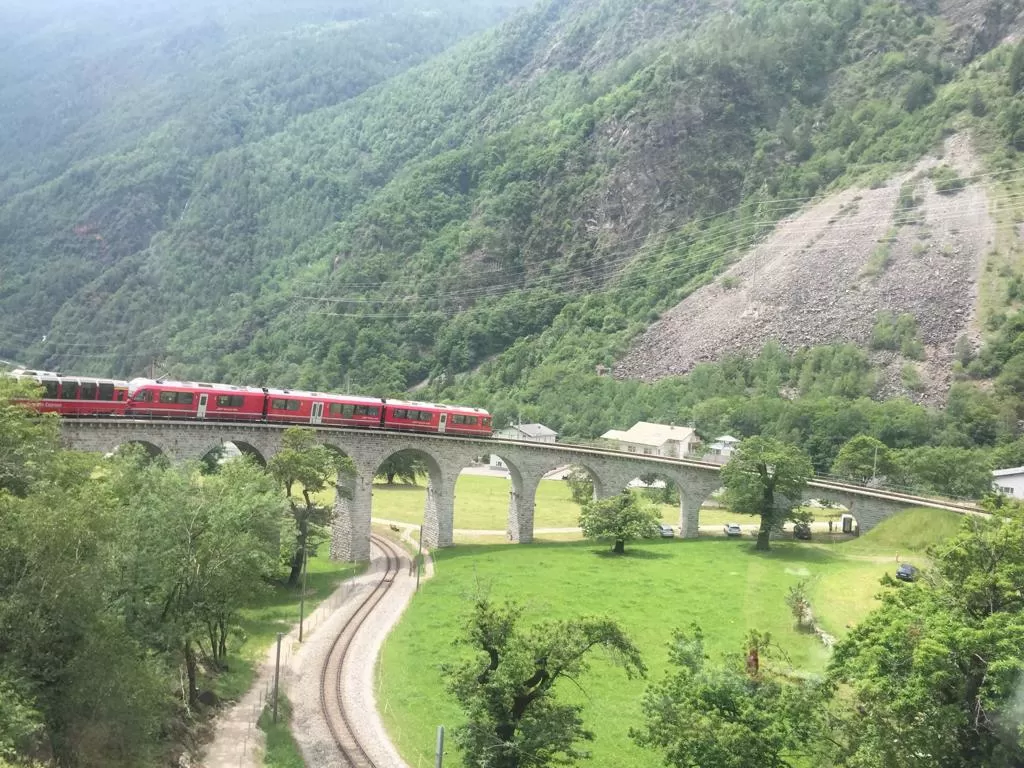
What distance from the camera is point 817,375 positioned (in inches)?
3912

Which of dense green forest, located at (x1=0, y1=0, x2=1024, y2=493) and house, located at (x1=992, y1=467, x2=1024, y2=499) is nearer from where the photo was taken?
house, located at (x1=992, y1=467, x2=1024, y2=499)

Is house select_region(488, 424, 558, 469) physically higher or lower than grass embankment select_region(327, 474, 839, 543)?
higher

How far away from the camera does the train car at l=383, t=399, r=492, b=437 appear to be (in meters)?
56.7

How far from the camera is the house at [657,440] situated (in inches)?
3497

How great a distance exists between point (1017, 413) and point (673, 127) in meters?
94.8

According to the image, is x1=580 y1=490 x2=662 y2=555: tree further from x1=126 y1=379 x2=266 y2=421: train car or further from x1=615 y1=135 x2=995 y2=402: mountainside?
x1=615 y1=135 x2=995 y2=402: mountainside

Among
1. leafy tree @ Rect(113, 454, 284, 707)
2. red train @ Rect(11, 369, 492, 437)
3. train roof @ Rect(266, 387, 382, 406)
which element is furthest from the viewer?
train roof @ Rect(266, 387, 382, 406)

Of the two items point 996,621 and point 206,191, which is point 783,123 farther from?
point 996,621

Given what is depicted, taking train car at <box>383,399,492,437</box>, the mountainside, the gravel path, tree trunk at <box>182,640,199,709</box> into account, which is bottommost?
the gravel path

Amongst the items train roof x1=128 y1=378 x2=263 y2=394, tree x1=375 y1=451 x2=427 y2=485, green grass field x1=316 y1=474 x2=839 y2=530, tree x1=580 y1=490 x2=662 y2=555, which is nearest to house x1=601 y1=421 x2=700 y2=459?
green grass field x1=316 y1=474 x2=839 y2=530

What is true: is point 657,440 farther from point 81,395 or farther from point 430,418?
point 81,395

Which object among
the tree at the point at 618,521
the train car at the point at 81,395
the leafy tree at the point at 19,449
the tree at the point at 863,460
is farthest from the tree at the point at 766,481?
the leafy tree at the point at 19,449

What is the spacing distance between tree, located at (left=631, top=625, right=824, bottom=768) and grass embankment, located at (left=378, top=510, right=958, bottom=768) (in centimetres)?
593

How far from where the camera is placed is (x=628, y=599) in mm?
43125
